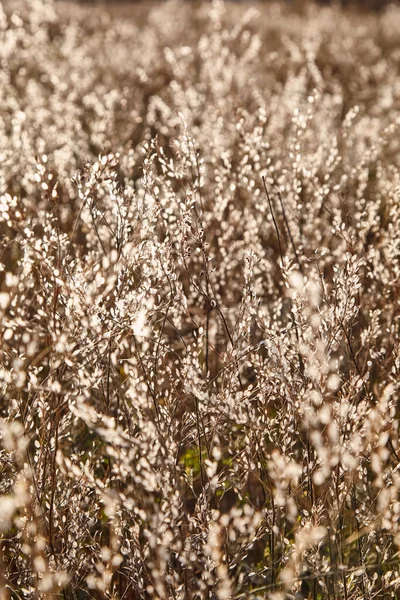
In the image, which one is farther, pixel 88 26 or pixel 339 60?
pixel 88 26

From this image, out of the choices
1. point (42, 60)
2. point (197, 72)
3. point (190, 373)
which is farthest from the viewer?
point (197, 72)

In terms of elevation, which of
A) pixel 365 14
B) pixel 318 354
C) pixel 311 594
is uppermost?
pixel 365 14

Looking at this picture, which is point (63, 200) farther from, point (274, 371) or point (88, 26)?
point (88, 26)

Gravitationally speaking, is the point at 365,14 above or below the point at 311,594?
above

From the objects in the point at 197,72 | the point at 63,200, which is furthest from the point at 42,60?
the point at 63,200

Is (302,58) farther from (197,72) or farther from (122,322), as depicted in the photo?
(122,322)

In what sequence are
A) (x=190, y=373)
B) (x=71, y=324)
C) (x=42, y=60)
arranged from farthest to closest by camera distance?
(x=42, y=60)
(x=71, y=324)
(x=190, y=373)

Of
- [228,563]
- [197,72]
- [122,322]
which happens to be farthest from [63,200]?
[197,72]
